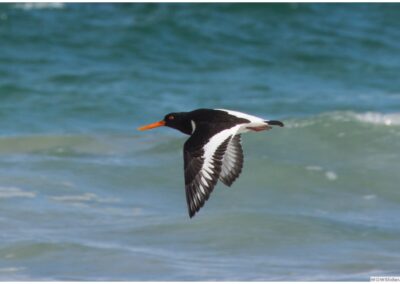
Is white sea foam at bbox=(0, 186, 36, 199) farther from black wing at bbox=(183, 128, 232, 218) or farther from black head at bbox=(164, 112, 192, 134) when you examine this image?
black wing at bbox=(183, 128, 232, 218)

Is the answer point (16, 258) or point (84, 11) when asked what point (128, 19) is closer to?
point (84, 11)

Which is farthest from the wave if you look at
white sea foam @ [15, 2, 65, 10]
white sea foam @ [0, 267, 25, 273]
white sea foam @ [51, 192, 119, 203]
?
white sea foam @ [15, 2, 65, 10]

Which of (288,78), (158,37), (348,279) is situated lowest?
(348,279)

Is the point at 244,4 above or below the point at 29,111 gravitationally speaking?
above

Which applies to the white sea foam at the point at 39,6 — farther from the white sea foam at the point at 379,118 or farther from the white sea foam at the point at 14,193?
the white sea foam at the point at 14,193

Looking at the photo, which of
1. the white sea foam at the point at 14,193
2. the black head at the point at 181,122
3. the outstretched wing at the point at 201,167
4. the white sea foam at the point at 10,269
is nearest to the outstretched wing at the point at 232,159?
the black head at the point at 181,122

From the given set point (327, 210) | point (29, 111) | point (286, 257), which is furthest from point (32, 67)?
point (286, 257)

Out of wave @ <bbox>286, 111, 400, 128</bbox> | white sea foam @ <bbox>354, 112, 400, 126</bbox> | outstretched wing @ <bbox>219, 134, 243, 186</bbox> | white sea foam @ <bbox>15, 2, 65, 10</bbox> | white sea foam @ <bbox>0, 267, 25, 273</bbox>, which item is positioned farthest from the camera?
white sea foam @ <bbox>15, 2, 65, 10</bbox>
